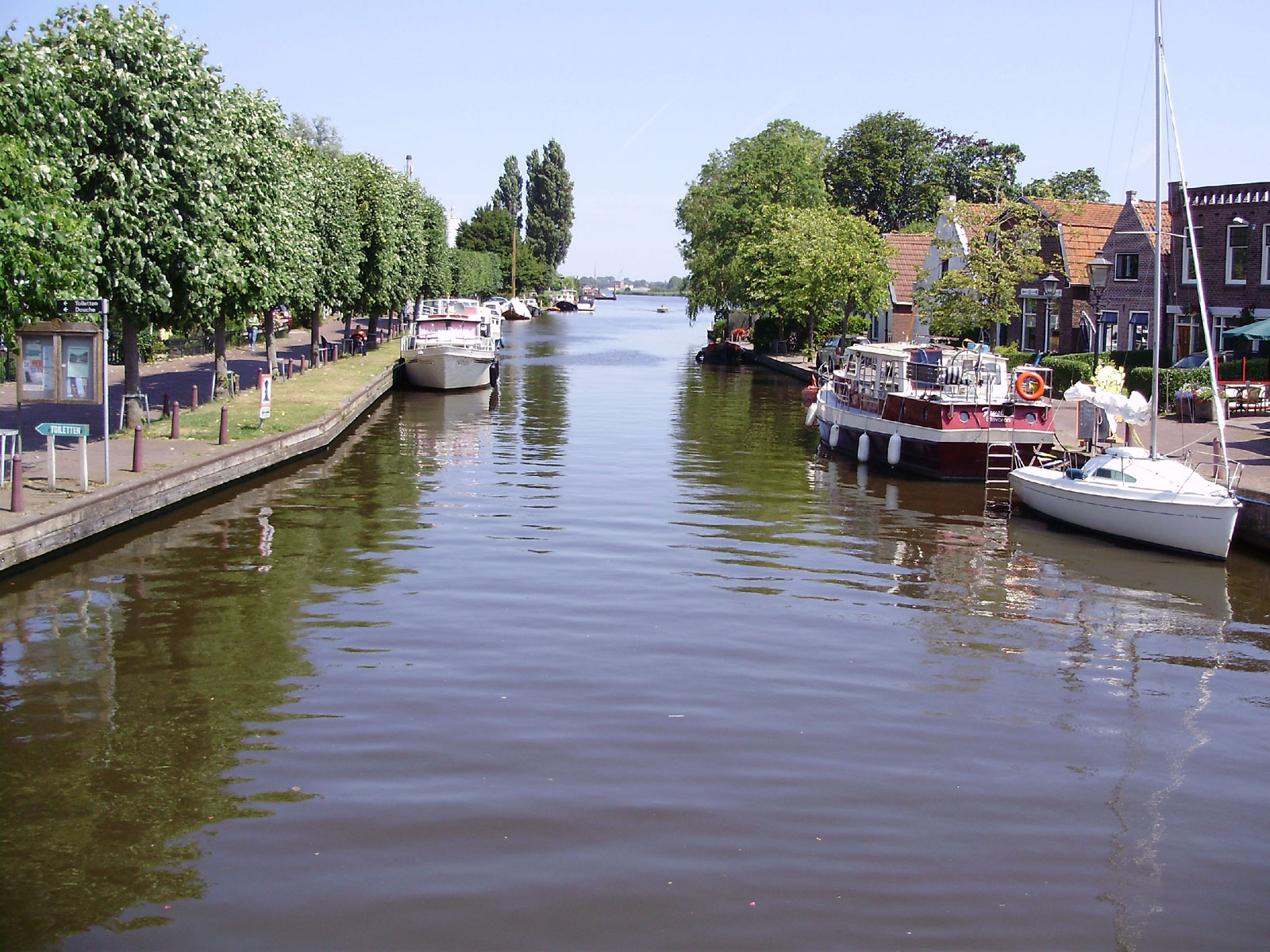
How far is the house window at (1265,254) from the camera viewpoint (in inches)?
1452

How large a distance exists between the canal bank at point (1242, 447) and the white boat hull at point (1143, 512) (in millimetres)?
582

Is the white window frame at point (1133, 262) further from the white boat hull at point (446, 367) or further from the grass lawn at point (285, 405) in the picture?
the grass lawn at point (285, 405)

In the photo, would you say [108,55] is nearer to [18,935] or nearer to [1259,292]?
[18,935]

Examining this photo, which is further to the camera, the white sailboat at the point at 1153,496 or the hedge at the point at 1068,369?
the hedge at the point at 1068,369

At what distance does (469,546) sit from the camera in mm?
19688

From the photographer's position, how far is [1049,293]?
164ft

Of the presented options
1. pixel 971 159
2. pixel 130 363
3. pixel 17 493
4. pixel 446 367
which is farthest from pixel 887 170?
pixel 17 493

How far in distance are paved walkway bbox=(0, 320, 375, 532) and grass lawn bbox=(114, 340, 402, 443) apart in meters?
0.76

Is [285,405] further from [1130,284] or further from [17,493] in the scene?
[1130,284]

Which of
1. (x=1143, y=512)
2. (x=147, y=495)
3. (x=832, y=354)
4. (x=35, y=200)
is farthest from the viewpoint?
(x=832, y=354)

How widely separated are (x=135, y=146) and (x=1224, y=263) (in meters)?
31.7

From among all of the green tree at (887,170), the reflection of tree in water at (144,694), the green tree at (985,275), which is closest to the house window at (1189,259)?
the green tree at (985,275)

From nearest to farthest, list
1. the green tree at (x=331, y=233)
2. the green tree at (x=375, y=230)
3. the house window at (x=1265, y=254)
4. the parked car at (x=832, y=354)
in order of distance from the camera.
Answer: the house window at (x=1265, y=254)
the green tree at (x=331, y=233)
the parked car at (x=832, y=354)
the green tree at (x=375, y=230)

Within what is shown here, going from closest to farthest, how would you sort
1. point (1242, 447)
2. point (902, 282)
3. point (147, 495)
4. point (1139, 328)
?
point (147, 495)
point (1242, 447)
point (1139, 328)
point (902, 282)
